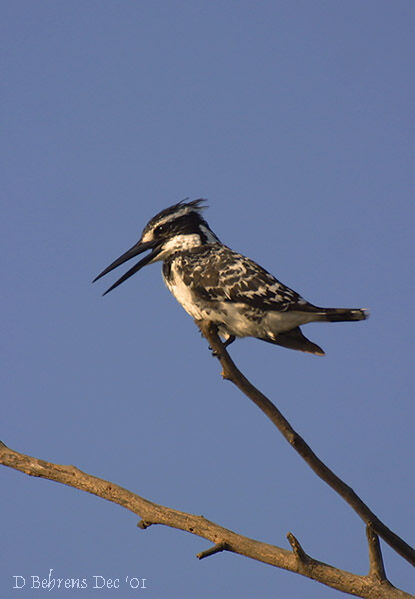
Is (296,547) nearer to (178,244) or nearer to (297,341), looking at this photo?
(297,341)

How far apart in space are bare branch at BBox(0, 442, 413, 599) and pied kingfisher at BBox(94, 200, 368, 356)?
1729mm

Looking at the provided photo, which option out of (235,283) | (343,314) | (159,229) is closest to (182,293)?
(235,283)

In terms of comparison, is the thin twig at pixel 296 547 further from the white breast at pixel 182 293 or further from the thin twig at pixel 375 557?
the white breast at pixel 182 293

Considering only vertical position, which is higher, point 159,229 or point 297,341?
point 159,229

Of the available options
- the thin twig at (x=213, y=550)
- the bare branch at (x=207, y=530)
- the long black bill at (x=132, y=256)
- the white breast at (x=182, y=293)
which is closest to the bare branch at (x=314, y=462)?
the bare branch at (x=207, y=530)

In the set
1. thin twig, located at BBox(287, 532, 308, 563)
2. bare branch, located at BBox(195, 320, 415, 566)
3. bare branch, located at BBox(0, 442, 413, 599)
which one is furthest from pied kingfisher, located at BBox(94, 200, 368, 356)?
thin twig, located at BBox(287, 532, 308, 563)

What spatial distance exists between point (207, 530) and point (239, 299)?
199cm

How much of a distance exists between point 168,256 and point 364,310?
1.99m

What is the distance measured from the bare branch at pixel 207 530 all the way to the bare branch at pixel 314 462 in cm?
28

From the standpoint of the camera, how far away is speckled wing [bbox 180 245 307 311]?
6.36 metres

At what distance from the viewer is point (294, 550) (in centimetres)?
479

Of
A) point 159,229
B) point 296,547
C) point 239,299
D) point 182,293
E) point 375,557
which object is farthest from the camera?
point 159,229

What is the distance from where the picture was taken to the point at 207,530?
16.8 ft

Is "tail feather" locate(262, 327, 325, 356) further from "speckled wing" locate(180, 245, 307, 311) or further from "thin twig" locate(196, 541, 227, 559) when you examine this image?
"thin twig" locate(196, 541, 227, 559)
